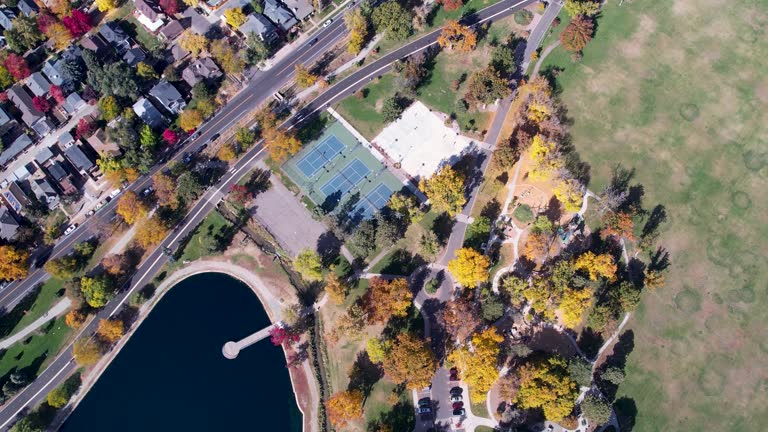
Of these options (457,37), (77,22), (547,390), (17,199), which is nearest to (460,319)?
(547,390)

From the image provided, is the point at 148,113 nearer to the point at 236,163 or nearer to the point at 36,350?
the point at 236,163

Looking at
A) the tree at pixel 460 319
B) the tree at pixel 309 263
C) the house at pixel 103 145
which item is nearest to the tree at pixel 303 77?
the tree at pixel 309 263

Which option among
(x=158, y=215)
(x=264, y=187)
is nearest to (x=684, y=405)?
(x=264, y=187)

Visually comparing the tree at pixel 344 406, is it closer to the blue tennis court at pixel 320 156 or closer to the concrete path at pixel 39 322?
the blue tennis court at pixel 320 156

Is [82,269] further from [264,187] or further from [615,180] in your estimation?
[615,180]

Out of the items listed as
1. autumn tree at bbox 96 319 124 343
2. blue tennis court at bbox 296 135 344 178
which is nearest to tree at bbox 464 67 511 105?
blue tennis court at bbox 296 135 344 178

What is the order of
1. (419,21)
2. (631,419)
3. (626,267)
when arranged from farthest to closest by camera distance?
(419,21) → (626,267) → (631,419)
